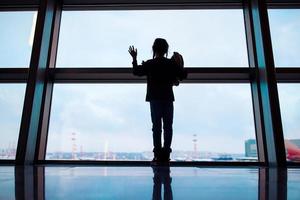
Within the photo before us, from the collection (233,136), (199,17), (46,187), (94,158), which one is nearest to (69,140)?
(94,158)

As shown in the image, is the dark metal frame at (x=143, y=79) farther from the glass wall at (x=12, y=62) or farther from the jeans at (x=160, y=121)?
the jeans at (x=160, y=121)

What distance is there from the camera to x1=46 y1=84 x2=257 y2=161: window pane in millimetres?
3744

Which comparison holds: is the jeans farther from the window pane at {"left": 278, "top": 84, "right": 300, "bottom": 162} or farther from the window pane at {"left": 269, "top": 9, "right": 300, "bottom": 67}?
the window pane at {"left": 269, "top": 9, "right": 300, "bottom": 67}

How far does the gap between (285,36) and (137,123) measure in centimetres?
210

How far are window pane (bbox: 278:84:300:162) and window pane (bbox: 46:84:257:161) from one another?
0.37m

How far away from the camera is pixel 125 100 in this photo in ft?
12.8

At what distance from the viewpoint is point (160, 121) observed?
2883mm

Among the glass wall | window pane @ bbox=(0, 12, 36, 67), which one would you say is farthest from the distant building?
window pane @ bbox=(0, 12, 36, 67)

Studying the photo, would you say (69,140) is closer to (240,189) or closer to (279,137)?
(279,137)

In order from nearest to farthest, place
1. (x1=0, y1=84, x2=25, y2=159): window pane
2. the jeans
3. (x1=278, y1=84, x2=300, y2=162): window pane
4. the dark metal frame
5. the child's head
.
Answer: the jeans, the child's head, the dark metal frame, (x1=278, y1=84, x2=300, y2=162): window pane, (x1=0, y1=84, x2=25, y2=159): window pane

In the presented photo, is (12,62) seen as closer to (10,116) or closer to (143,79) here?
(10,116)

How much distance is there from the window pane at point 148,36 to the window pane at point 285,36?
374 millimetres

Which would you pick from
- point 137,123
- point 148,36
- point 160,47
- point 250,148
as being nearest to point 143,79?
point 137,123

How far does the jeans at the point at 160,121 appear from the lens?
9.39 ft
